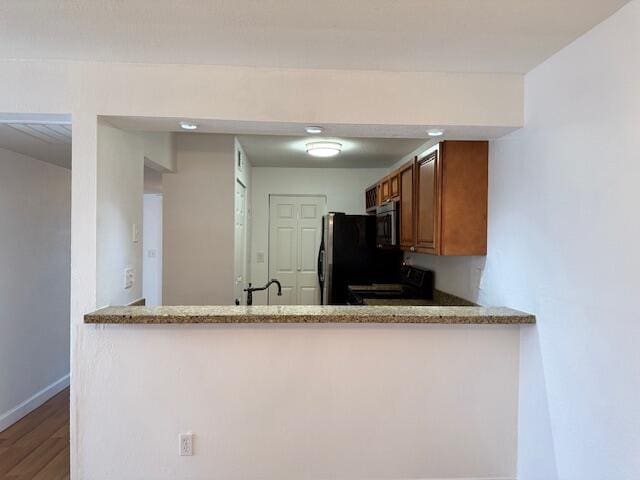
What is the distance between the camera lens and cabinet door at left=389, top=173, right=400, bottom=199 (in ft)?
10.9

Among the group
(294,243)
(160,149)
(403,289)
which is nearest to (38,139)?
(160,149)

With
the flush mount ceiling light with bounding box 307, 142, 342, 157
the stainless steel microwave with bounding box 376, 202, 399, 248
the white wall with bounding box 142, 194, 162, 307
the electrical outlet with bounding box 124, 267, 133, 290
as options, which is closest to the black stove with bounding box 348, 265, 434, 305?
the stainless steel microwave with bounding box 376, 202, 399, 248

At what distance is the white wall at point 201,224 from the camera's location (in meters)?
3.46

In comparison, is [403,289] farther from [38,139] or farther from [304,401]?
[38,139]

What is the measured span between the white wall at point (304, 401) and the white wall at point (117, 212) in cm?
30

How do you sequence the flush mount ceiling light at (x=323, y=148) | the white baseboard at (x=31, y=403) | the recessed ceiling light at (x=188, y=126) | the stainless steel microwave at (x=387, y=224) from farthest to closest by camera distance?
1. the flush mount ceiling light at (x=323, y=148)
2. the stainless steel microwave at (x=387, y=224)
3. the white baseboard at (x=31, y=403)
4. the recessed ceiling light at (x=188, y=126)

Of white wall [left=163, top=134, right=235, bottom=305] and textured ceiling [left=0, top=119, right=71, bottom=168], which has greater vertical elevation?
textured ceiling [left=0, top=119, right=71, bottom=168]

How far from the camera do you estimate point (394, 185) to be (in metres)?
3.46

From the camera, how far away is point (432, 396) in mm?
2066

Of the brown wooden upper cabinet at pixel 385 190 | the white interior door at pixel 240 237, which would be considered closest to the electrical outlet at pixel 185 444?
the white interior door at pixel 240 237

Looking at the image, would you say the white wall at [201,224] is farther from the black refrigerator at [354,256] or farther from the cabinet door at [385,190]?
the cabinet door at [385,190]

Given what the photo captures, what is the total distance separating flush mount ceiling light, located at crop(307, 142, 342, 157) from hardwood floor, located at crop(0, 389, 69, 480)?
9.80 feet

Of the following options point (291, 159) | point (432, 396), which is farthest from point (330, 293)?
point (432, 396)

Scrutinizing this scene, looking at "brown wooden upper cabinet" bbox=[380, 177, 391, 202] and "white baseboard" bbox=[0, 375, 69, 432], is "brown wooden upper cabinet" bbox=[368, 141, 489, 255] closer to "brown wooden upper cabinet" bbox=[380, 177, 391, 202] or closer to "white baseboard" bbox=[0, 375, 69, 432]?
"brown wooden upper cabinet" bbox=[380, 177, 391, 202]
